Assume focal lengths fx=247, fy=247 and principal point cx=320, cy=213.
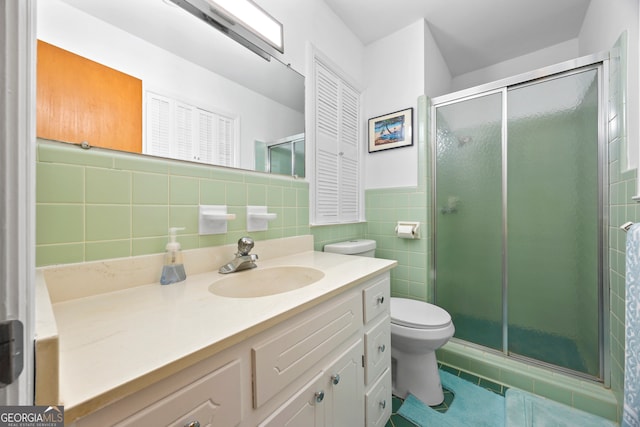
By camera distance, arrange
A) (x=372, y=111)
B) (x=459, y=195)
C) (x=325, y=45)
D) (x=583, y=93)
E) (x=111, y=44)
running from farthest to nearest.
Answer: (x=372, y=111)
(x=459, y=195)
(x=325, y=45)
(x=583, y=93)
(x=111, y=44)

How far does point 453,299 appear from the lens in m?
1.76

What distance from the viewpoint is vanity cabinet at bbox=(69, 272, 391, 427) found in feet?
1.31

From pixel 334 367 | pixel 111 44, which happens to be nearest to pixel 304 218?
pixel 334 367

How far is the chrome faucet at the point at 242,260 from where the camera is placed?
0.93 metres

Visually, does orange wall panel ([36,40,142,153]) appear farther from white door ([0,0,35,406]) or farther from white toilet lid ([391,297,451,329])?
white toilet lid ([391,297,451,329])

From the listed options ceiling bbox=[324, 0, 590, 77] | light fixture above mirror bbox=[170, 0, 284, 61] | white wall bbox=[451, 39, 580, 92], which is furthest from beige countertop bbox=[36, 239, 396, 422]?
white wall bbox=[451, 39, 580, 92]

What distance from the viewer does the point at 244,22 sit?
1077 mm

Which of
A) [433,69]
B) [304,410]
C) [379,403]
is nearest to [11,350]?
[304,410]

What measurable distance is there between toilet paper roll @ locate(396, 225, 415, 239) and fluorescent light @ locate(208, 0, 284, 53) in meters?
1.31

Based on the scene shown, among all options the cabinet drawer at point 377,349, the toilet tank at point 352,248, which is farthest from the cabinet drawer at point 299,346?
the toilet tank at point 352,248

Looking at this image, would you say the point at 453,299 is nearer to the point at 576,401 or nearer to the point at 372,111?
the point at 576,401

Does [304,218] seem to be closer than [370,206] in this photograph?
Yes

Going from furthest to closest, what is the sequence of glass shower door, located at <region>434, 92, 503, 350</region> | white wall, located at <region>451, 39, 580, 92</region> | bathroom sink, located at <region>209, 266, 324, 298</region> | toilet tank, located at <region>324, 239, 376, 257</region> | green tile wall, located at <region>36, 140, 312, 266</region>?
white wall, located at <region>451, 39, 580, 92</region>
glass shower door, located at <region>434, 92, 503, 350</region>
toilet tank, located at <region>324, 239, 376, 257</region>
bathroom sink, located at <region>209, 266, 324, 298</region>
green tile wall, located at <region>36, 140, 312, 266</region>

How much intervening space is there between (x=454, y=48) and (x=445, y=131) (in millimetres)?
834
